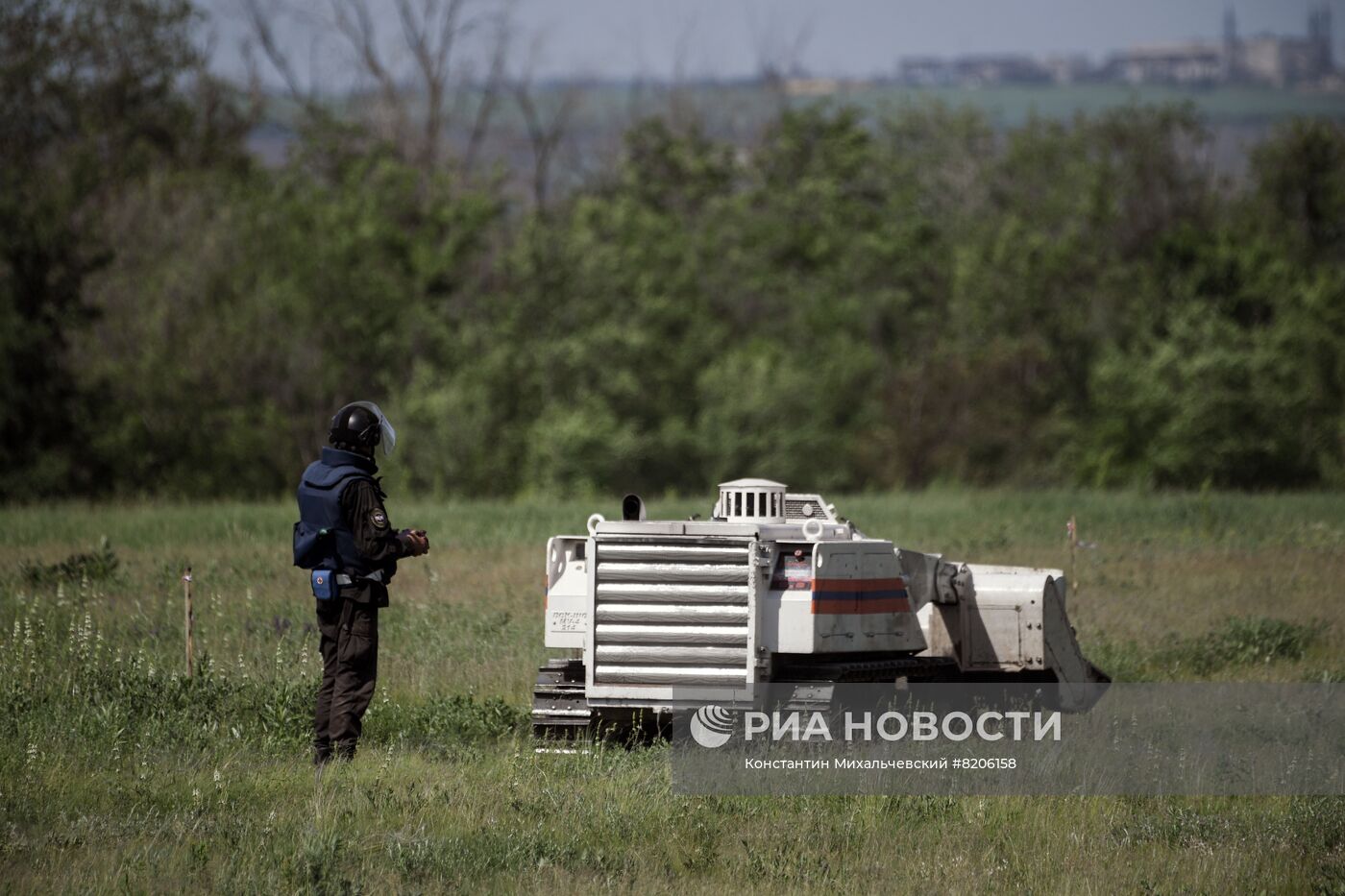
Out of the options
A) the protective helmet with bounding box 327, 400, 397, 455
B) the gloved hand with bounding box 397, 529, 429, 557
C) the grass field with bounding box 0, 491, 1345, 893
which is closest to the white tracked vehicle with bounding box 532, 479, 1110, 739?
the grass field with bounding box 0, 491, 1345, 893

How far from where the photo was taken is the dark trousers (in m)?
10.1

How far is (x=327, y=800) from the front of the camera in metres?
9.26

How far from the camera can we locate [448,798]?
9484 mm

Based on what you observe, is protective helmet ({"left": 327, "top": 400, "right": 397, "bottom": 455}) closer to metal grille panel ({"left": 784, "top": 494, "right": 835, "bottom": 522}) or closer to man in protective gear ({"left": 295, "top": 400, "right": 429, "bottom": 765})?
man in protective gear ({"left": 295, "top": 400, "right": 429, "bottom": 765})

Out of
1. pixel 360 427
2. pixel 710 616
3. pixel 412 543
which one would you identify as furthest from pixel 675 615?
pixel 360 427

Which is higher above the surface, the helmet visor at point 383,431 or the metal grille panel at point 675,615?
the helmet visor at point 383,431

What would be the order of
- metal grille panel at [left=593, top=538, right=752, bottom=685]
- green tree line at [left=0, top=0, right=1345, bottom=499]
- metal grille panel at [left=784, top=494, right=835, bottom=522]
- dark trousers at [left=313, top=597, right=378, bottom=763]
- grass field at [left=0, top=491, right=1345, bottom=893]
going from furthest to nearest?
green tree line at [left=0, top=0, right=1345, bottom=499]
metal grille panel at [left=784, top=494, right=835, bottom=522]
metal grille panel at [left=593, top=538, right=752, bottom=685]
dark trousers at [left=313, top=597, right=378, bottom=763]
grass field at [left=0, top=491, right=1345, bottom=893]

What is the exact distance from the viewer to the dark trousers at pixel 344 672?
1011 centimetres

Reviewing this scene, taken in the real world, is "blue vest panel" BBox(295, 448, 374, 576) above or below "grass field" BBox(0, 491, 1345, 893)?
above

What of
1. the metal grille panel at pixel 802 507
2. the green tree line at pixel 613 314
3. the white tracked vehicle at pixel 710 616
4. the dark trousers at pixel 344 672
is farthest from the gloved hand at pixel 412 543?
the green tree line at pixel 613 314

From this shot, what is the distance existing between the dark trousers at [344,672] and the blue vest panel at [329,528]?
227 mm

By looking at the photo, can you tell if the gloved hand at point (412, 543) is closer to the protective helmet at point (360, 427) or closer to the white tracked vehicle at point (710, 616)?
the protective helmet at point (360, 427)

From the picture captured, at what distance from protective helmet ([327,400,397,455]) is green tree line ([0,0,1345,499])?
28.5 meters

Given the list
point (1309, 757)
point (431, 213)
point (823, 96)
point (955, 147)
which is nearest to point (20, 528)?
point (1309, 757)
